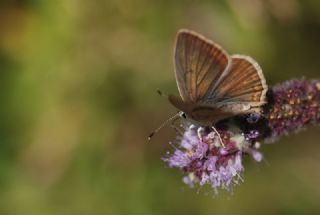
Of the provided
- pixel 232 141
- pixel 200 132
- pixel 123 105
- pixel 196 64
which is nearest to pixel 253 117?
pixel 232 141

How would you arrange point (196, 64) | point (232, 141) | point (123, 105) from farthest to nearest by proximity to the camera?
point (123, 105) → point (232, 141) → point (196, 64)

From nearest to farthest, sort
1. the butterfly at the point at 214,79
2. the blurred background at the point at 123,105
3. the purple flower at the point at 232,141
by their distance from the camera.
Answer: the butterfly at the point at 214,79 < the purple flower at the point at 232,141 < the blurred background at the point at 123,105


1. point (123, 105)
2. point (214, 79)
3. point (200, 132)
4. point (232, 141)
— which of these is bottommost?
point (232, 141)

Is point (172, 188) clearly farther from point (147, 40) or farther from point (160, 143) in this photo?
point (147, 40)

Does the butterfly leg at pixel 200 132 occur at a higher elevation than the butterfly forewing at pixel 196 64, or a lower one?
lower

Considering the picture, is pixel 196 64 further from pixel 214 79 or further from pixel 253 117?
pixel 253 117

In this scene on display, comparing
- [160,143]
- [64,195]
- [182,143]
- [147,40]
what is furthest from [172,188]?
[182,143]

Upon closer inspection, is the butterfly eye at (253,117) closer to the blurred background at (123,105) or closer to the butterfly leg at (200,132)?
the butterfly leg at (200,132)

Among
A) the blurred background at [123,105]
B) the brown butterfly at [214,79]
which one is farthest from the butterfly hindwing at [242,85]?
the blurred background at [123,105]
